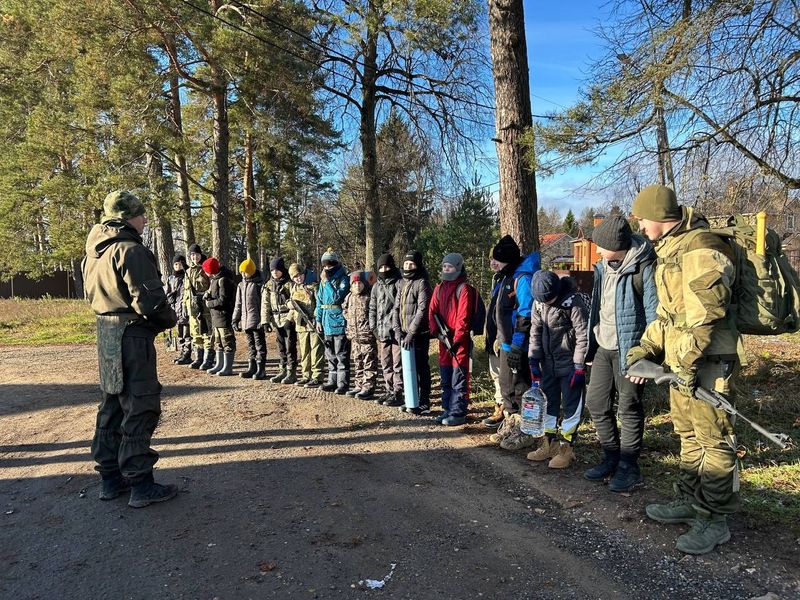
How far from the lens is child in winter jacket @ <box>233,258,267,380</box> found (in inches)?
Result: 326

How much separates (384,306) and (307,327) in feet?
4.93

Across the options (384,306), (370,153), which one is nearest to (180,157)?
(370,153)

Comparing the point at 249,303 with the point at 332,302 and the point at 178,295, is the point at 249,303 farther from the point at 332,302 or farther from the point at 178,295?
the point at 178,295

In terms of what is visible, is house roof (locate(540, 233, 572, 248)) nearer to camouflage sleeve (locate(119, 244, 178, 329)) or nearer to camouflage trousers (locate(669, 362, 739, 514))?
camouflage trousers (locate(669, 362, 739, 514))

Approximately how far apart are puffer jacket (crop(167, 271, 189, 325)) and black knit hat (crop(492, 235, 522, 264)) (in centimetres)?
626

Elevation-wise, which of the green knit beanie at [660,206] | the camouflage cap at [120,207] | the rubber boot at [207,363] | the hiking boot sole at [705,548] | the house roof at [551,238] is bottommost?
the hiking boot sole at [705,548]

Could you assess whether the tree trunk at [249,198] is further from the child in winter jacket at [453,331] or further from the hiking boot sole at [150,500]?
the hiking boot sole at [150,500]

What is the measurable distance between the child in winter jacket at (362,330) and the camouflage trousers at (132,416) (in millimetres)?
3410

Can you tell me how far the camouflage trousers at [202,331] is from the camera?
30.3ft

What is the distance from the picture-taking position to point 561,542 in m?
3.43

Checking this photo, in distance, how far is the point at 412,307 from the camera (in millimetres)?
6539

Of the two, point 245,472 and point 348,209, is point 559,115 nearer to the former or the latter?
point 245,472

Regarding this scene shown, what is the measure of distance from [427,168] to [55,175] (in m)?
18.7

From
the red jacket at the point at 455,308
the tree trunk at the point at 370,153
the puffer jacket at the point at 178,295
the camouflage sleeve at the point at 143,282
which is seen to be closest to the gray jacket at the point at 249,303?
the puffer jacket at the point at 178,295
